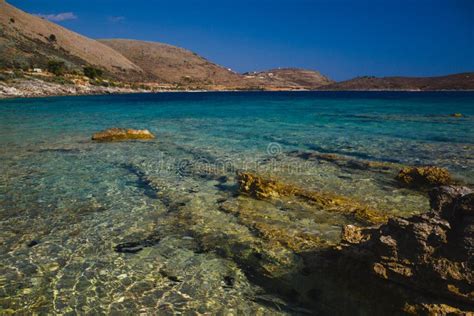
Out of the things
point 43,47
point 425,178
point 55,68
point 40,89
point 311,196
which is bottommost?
point 40,89

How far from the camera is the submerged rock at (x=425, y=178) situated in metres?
11.4

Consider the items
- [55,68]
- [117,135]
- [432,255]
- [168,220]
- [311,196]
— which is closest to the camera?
[432,255]

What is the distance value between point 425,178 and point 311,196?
4.32 meters

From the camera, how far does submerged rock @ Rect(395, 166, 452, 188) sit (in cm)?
1140

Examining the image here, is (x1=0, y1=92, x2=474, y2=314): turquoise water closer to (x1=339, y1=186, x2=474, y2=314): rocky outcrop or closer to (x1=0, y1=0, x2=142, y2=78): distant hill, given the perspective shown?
(x1=339, y1=186, x2=474, y2=314): rocky outcrop

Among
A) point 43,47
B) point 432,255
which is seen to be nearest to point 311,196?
point 432,255

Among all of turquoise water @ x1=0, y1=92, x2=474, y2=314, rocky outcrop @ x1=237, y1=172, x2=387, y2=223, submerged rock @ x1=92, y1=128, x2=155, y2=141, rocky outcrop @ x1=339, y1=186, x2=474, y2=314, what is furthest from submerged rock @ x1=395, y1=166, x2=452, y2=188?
submerged rock @ x1=92, y1=128, x2=155, y2=141

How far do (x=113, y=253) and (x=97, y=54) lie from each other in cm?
16894

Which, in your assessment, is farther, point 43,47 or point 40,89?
point 43,47

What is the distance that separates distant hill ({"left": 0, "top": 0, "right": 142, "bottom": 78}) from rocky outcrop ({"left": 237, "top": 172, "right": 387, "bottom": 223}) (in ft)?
313

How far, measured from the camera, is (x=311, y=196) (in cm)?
1052

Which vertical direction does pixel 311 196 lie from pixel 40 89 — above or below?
above

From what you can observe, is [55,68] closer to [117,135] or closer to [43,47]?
[43,47]

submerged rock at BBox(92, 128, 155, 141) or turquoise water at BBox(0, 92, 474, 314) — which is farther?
submerged rock at BBox(92, 128, 155, 141)
